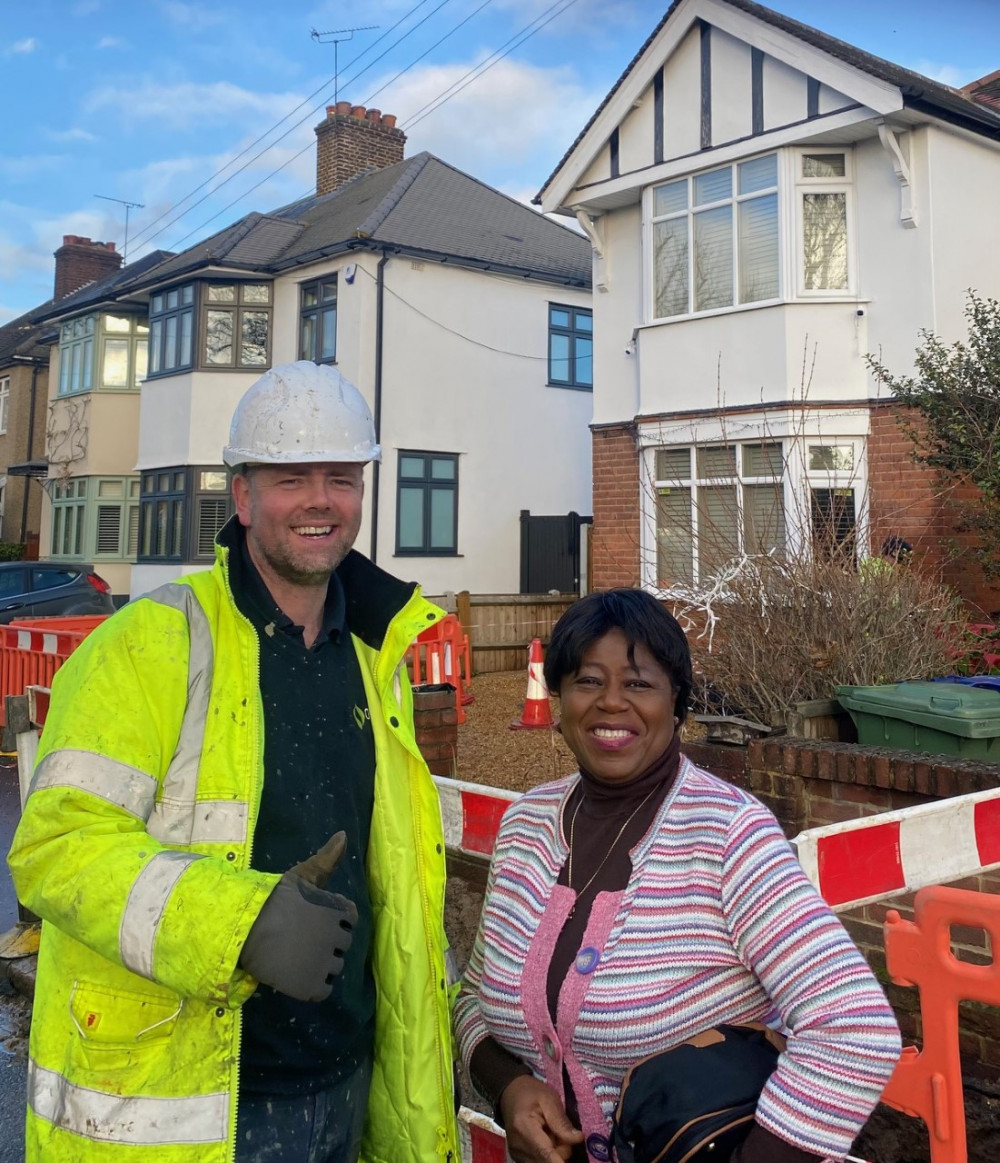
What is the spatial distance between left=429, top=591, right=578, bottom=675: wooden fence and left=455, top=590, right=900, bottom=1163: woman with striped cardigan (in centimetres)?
1302

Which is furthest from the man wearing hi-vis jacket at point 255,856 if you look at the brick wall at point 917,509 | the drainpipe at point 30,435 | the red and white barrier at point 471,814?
the drainpipe at point 30,435

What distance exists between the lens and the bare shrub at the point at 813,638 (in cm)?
574

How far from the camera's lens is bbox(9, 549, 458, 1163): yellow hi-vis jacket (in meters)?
1.57

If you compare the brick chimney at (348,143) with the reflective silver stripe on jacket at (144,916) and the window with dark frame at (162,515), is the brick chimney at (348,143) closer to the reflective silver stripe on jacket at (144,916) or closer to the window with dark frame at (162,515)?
the window with dark frame at (162,515)

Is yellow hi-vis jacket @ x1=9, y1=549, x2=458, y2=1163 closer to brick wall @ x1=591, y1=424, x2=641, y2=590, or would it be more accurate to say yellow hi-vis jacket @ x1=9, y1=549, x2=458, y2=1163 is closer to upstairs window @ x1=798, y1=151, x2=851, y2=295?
upstairs window @ x1=798, y1=151, x2=851, y2=295

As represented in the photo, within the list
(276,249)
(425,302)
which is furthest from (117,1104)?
(276,249)

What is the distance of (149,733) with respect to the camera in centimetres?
180

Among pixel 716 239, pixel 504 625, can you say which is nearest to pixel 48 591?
pixel 504 625

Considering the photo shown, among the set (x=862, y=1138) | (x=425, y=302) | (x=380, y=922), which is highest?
(x=425, y=302)

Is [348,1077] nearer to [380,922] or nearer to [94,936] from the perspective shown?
[380,922]

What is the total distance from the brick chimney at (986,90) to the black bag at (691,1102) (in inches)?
621

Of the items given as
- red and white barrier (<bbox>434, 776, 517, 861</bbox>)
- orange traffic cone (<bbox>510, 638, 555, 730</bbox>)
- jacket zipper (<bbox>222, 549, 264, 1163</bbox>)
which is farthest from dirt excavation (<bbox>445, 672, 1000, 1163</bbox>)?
jacket zipper (<bbox>222, 549, 264, 1163</bbox>)

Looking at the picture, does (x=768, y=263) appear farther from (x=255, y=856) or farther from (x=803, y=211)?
(x=255, y=856)

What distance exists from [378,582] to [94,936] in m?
1.01
